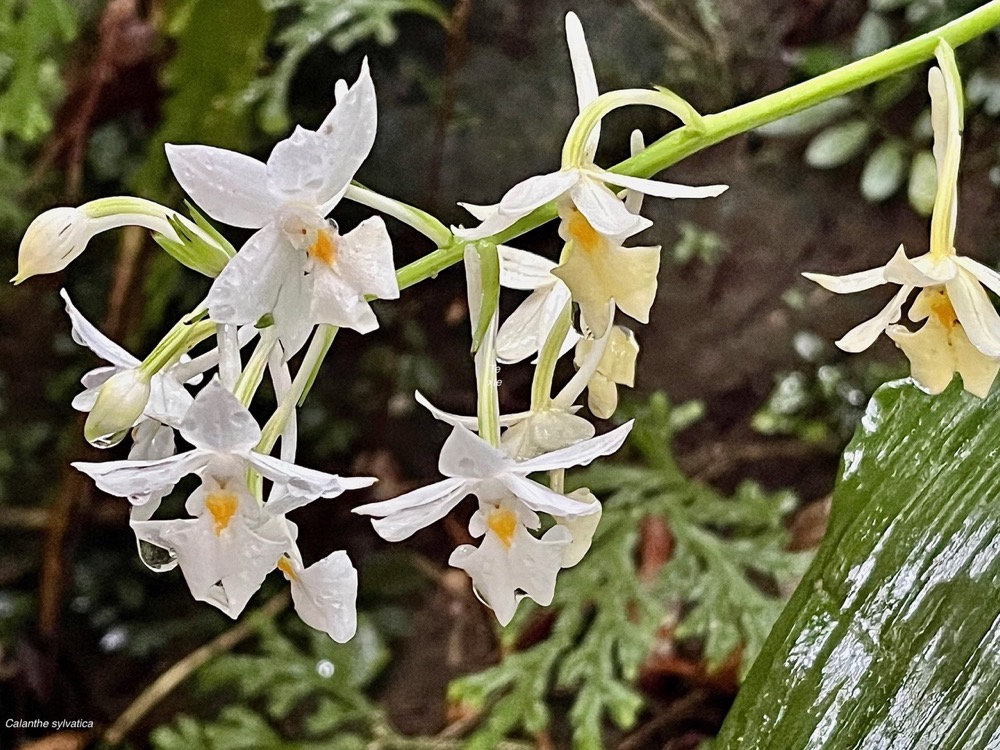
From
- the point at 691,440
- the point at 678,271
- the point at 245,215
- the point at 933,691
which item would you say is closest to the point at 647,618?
the point at 691,440

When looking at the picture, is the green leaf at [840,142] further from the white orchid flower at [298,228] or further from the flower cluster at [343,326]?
the white orchid flower at [298,228]

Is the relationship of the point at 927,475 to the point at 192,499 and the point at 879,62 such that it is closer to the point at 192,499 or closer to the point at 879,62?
the point at 879,62

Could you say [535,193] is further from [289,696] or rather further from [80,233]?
[289,696]

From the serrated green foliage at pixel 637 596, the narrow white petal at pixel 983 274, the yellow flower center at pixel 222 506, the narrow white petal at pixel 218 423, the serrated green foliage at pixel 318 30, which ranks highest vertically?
the narrow white petal at pixel 983 274

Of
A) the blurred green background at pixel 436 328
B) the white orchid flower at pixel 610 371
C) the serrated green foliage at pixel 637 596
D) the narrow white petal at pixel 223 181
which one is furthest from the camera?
the blurred green background at pixel 436 328

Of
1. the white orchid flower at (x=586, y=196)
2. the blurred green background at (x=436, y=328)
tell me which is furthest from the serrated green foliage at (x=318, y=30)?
the white orchid flower at (x=586, y=196)

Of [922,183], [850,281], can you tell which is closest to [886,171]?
[922,183]

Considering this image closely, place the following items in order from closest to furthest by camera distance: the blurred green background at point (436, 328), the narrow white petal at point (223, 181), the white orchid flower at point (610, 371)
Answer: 1. the narrow white petal at point (223, 181)
2. the white orchid flower at point (610, 371)
3. the blurred green background at point (436, 328)
